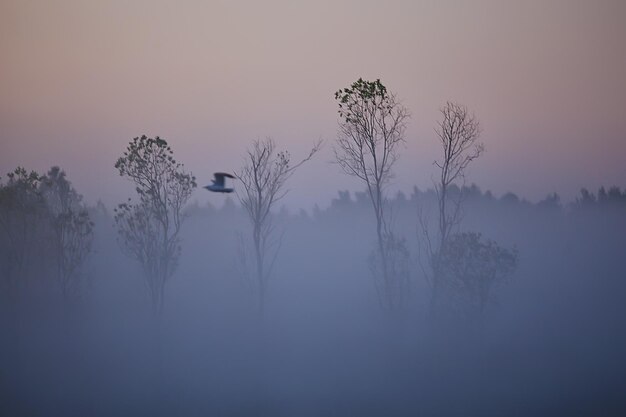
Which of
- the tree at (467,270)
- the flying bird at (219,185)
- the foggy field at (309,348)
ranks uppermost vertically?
the flying bird at (219,185)

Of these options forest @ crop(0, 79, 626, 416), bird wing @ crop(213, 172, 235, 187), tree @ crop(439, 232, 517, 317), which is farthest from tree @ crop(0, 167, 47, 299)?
tree @ crop(439, 232, 517, 317)

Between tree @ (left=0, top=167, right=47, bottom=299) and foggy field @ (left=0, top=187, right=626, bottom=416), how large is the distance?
1080mm

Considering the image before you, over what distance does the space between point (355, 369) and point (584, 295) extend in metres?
16.2

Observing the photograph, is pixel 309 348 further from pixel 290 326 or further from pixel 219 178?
pixel 219 178

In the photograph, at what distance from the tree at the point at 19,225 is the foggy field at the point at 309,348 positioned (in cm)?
108

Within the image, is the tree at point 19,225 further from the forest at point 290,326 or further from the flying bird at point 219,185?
the flying bird at point 219,185

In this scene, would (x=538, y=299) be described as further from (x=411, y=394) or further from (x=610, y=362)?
(x=411, y=394)

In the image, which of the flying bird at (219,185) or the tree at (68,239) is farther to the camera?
the tree at (68,239)

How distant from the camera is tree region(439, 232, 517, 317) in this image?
2197 cm

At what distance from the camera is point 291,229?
1654 inches

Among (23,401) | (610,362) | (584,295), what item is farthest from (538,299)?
(23,401)

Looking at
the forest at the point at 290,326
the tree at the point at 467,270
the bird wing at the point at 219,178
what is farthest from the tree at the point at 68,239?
the tree at the point at 467,270

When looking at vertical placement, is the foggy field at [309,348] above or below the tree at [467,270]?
below

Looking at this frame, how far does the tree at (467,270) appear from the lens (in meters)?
22.0
